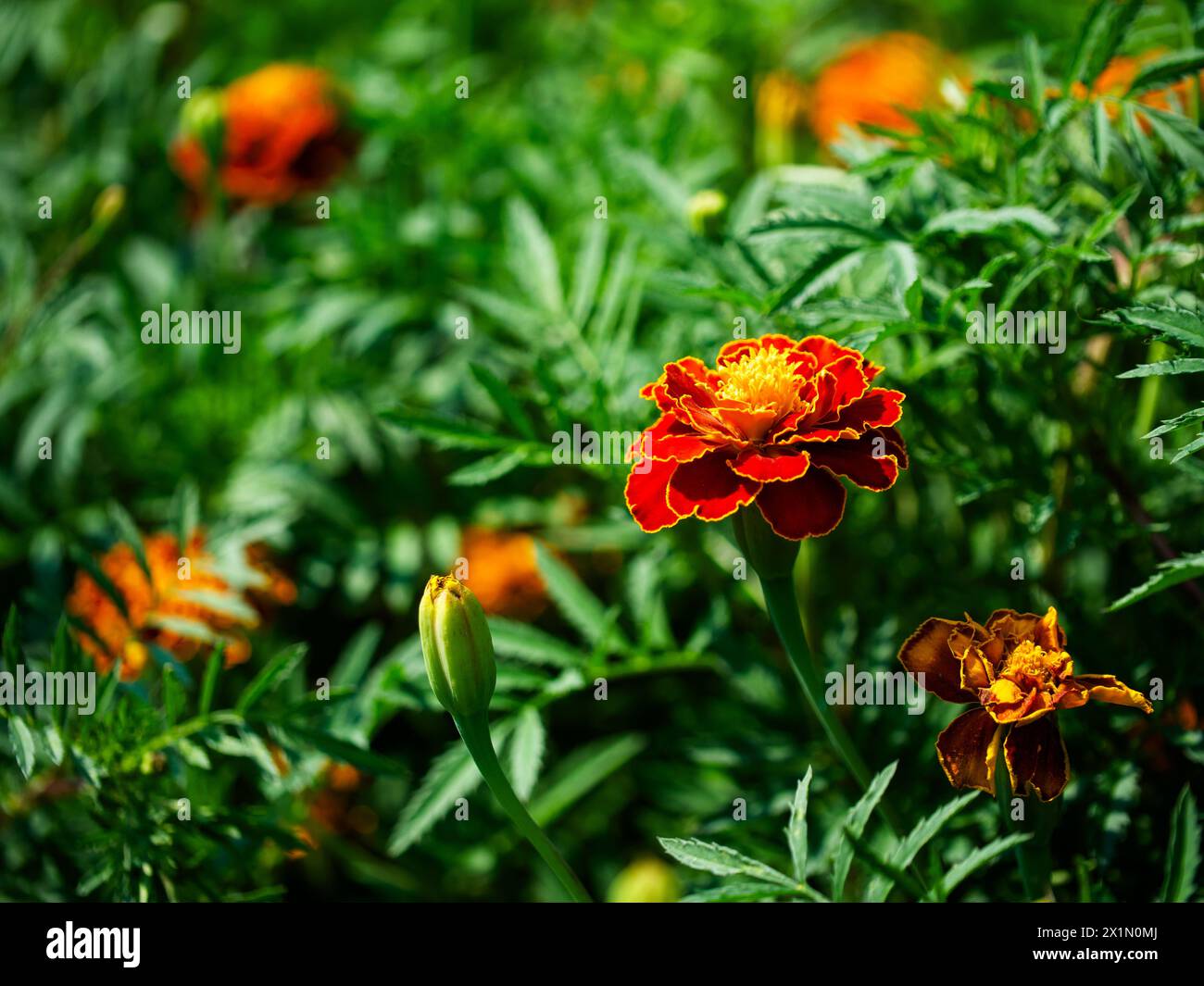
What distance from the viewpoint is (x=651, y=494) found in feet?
2.41

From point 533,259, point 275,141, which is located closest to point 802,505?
point 533,259

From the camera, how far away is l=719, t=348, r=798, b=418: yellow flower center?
0.72 m

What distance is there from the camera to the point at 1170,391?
40.3 inches

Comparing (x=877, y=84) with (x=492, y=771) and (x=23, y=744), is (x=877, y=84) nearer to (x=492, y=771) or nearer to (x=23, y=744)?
(x=492, y=771)

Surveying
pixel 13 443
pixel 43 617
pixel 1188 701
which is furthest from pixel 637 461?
pixel 13 443

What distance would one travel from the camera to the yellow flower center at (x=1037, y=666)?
704 millimetres

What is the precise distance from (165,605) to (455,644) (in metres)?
0.51

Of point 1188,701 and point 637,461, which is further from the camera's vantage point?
point 1188,701

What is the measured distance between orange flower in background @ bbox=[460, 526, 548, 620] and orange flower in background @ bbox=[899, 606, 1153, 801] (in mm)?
578

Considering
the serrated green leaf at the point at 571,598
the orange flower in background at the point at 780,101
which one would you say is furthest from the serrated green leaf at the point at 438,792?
A: the orange flower in background at the point at 780,101

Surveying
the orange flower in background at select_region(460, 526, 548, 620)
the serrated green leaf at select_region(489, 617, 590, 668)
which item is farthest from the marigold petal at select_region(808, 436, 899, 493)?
the orange flower in background at select_region(460, 526, 548, 620)

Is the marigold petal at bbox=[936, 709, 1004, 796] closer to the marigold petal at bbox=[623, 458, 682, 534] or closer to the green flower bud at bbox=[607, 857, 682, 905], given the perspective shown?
the marigold petal at bbox=[623, 458, 682, 534]
